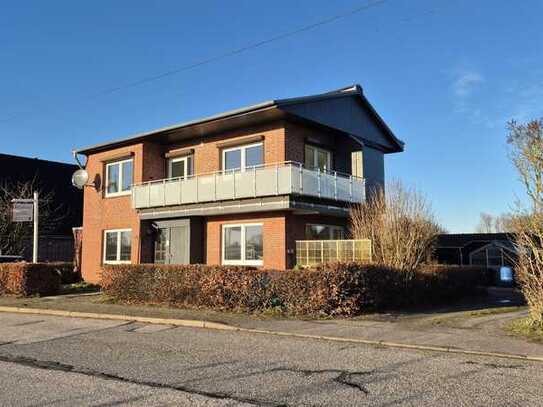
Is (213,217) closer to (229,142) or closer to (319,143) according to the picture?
(229,142)

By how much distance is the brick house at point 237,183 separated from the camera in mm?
19375

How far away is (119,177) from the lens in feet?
81.9

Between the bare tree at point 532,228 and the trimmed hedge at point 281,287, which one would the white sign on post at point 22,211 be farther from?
the bare tree at point 532,228

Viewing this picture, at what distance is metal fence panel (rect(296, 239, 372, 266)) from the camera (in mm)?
17562

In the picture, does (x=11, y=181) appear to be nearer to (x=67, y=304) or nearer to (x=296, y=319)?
(x=67, y=304)

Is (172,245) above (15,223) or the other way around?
the other way around

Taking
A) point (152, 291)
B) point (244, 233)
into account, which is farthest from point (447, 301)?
point (152, 291)

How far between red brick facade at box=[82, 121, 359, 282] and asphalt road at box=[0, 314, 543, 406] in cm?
900

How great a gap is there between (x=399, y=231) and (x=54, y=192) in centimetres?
3034

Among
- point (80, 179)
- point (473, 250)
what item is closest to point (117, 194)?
point (80, 179)

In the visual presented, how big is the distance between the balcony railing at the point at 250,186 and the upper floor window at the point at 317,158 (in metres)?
0.78

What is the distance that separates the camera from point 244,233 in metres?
20.7

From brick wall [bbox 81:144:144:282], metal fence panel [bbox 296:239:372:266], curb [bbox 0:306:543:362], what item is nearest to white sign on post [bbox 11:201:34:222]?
brick wall [bbox 81:144:144:282]

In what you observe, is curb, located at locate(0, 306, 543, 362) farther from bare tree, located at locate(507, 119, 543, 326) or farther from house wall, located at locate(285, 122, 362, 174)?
house wall, located at locate(285, 122, 362, 174)
